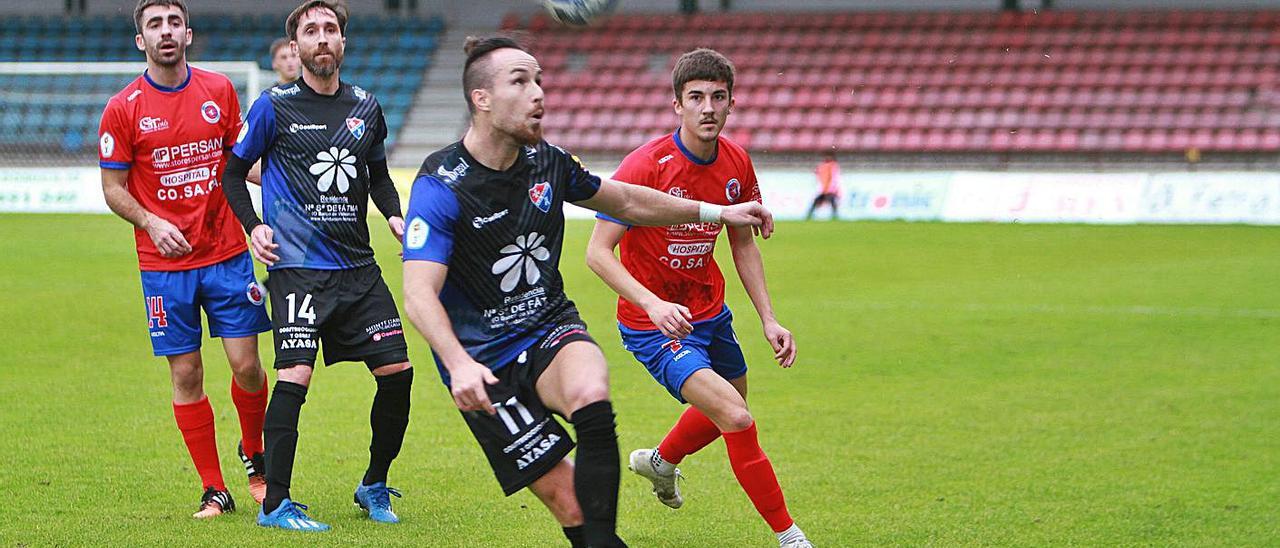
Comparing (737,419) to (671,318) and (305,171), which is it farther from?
(305,171)

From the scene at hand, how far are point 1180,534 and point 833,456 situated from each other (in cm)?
196

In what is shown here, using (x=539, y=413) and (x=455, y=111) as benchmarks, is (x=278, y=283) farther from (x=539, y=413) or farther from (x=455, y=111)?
(x=455, y=111)

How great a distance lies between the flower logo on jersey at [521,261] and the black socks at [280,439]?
4.99 ft

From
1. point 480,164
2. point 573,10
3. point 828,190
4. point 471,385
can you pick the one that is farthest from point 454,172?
point 828,190

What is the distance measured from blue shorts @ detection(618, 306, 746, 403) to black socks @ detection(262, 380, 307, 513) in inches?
53.3

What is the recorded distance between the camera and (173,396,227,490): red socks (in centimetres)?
615

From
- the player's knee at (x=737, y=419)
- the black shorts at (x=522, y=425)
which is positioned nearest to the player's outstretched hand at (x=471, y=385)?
the black shorts at (x=522, y=425)

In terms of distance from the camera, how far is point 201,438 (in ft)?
20.3

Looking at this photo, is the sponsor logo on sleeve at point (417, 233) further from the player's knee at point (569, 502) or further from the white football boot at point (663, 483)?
the white football boot at point (663, 483)

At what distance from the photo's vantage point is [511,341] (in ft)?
15.3

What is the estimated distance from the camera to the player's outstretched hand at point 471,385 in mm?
4203

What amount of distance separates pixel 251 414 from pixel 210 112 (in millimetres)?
1324

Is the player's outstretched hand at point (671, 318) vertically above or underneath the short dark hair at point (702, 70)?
underneath

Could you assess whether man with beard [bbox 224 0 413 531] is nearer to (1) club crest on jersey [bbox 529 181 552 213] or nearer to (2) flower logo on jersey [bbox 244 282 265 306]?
(2) flower logo on jersey [bbox 244 282 265 306]
